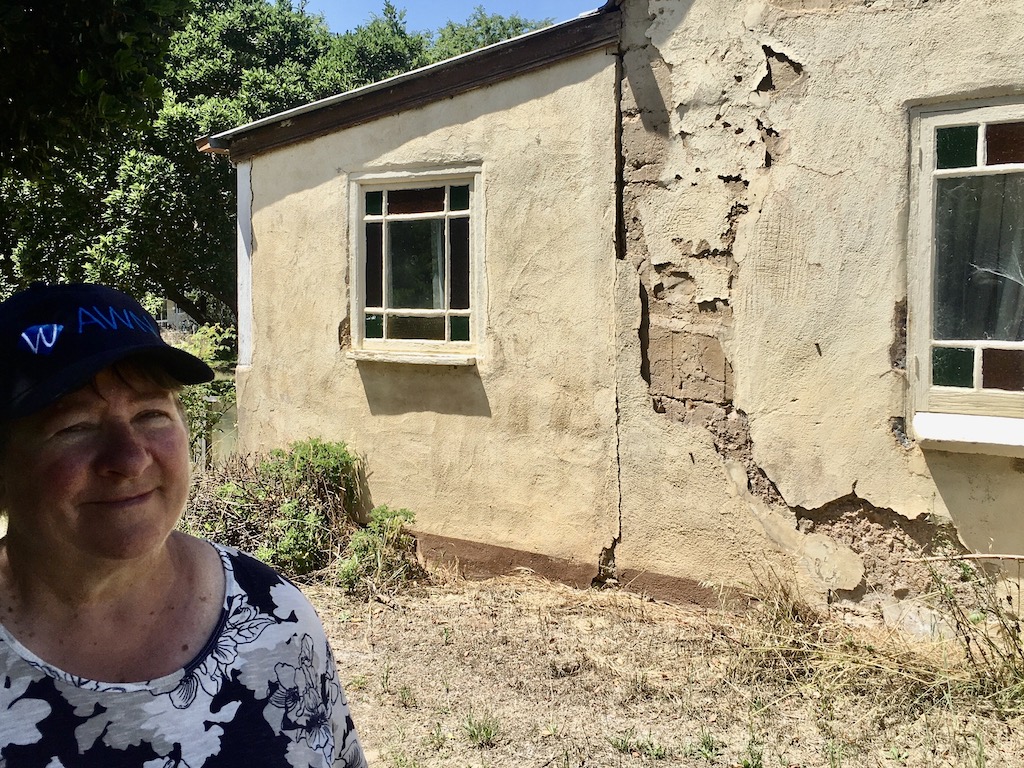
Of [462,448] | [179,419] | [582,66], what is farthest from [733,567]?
[179,419]

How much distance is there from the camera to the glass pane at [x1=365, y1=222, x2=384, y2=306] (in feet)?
23.2

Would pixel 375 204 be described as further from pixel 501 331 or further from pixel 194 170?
pixel 194 170

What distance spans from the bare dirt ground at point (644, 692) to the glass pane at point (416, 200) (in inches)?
115

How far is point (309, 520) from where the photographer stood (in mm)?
6758

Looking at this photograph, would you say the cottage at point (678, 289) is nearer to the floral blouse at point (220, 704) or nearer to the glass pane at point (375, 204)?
the glass pane at point (375, 204)

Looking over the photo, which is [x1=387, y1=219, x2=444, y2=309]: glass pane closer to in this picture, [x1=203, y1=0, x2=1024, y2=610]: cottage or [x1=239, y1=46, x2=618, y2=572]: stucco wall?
A: [x1=203, y1=0, x2=1024, y2=610]: cottage

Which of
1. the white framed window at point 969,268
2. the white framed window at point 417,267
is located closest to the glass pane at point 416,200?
the white framed window at point 417,267

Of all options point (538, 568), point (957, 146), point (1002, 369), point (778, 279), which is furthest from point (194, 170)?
point (1002, 369)

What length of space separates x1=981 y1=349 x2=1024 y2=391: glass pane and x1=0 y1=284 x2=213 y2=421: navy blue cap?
4318 mm

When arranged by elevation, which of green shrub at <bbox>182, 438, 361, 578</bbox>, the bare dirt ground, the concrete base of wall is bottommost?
the bare dirt ground

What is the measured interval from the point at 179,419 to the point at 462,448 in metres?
4.92

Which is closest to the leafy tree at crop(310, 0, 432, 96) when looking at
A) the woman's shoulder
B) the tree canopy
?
the tree canopy

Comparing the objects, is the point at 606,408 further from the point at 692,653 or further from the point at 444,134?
the point at 444,134

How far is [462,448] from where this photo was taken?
6648 millimetres
